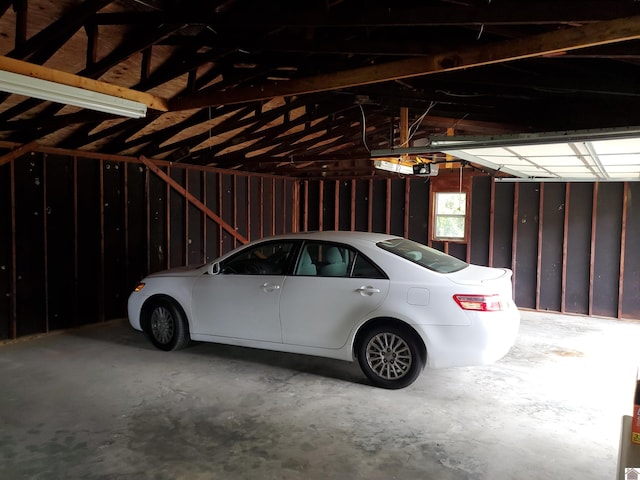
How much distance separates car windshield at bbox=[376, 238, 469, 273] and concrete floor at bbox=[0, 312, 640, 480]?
1110mm

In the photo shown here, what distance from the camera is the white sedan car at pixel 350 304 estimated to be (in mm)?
3766

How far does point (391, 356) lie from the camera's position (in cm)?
399

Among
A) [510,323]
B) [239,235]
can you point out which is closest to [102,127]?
[239,235]

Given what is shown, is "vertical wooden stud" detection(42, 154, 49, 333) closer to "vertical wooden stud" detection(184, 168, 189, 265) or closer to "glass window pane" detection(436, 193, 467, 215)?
"vertical wooden stud" detection(184, 168, 189, 265)

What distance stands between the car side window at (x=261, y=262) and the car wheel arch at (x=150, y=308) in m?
0.70

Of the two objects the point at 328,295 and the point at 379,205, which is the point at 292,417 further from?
the point at 379,205

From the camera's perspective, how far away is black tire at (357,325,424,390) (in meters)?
3.90

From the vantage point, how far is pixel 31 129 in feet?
17.0

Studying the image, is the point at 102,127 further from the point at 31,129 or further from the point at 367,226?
the point at 367,226

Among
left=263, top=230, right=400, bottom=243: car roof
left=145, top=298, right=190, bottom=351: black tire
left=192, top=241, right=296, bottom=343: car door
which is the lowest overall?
left=145, top=298, right=190, bottom=351: black tire

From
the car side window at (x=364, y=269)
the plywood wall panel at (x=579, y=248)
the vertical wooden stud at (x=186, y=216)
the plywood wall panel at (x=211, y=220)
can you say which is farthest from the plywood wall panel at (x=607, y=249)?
the vertical wooden stud at (x=186, y=216)

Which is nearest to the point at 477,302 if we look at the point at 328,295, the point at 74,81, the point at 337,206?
the point at 328,295

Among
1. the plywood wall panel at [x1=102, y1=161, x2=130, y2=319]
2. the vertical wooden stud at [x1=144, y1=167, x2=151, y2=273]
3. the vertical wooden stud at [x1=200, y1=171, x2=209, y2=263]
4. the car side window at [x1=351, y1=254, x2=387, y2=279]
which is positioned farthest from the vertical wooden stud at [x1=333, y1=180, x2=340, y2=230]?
the car side window at [x1=351, y1=254, x2=387, y2=279]

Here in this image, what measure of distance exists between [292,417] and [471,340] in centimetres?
160
